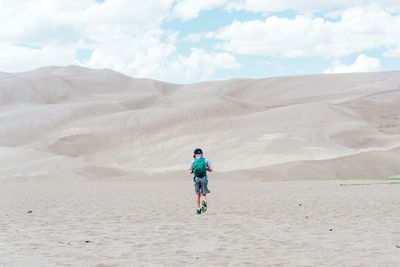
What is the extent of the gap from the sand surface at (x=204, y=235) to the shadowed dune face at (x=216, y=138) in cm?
2110

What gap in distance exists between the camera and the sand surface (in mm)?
7699

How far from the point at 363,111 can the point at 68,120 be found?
33214 mm

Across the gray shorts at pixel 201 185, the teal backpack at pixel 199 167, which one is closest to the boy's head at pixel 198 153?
the teal backpack at pixel 199 167

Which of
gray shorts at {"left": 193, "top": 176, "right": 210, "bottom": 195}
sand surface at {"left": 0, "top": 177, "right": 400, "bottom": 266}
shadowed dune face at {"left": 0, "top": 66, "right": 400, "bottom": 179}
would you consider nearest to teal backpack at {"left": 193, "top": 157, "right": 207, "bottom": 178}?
gray shorts at {"left": 193, "top": 176, "right": 210, "bottom": 195}

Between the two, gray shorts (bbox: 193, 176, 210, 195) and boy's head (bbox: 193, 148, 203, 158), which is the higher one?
boy's head (bbox: 193, 148, 203, 158)

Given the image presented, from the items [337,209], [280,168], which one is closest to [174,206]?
[337,209]

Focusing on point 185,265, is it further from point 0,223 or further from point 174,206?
point 174,206

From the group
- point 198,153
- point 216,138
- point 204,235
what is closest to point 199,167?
point 198,153

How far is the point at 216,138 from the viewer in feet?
167

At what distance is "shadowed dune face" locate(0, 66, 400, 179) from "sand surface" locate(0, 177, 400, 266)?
21100 mm

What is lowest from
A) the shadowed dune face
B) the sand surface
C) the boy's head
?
the sand surface

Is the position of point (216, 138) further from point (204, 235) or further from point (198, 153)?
point (204, 235)

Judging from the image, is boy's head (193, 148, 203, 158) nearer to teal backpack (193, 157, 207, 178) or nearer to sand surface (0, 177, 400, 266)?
teal backpack (193, 157, 207, 178)

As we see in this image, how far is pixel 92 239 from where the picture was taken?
376 inches
